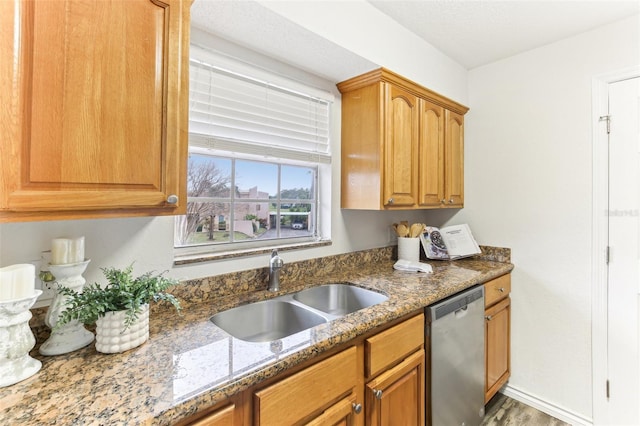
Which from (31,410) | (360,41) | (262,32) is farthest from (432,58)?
(31,410)

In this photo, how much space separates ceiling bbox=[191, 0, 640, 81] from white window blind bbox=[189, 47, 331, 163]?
0.57 ft

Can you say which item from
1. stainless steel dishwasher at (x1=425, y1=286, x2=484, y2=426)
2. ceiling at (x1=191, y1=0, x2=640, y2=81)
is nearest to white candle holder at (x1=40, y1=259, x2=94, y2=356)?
ceiling at (x1=191, y1=0, x2=640, y2=81)

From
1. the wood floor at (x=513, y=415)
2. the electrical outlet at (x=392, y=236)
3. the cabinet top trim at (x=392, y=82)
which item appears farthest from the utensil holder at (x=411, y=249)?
the wood floor at (x=513, y=415)

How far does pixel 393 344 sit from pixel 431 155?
1.39 m

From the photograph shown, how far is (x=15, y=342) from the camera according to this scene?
0.79 m

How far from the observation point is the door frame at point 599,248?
1.88 meters

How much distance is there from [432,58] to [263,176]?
146 centimetres

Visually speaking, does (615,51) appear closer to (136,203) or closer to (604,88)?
(604,88)

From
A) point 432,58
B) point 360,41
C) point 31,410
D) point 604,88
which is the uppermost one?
point 432,58

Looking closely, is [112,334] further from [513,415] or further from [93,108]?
[513,415]

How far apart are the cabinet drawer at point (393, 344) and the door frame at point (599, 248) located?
4.41 feet

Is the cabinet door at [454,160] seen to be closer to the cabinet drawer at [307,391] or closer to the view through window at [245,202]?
the view through window at [245,202]

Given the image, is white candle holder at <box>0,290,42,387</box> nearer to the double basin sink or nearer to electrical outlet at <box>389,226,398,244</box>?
the double basin sink

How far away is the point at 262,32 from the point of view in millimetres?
1412
